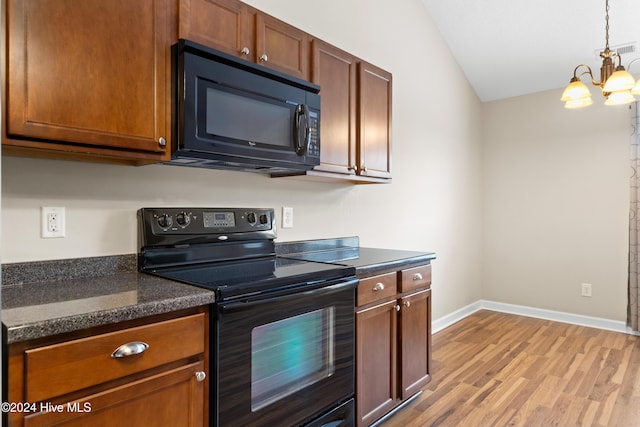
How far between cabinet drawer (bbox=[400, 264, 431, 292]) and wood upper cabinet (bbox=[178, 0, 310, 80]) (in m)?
1.26

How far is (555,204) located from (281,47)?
368 centimetres

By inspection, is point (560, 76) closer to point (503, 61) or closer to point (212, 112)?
point (503, 61)

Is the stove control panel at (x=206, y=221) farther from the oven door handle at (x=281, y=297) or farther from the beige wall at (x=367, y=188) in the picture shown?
the oven door handle at (x=281, y=297)

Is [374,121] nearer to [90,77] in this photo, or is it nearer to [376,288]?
[376,288]

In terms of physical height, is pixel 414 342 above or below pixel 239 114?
below

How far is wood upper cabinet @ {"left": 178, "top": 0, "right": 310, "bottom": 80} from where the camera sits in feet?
5.34

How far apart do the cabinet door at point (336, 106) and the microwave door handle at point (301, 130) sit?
24cm

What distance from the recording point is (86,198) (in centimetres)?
163

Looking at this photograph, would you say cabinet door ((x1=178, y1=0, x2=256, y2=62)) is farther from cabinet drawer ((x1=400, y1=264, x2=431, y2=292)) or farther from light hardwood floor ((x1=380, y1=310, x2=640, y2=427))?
light hardwood floor ((x1=380, y1=310, x2=640, y2=427))

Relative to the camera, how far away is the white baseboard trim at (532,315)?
3.91 metres

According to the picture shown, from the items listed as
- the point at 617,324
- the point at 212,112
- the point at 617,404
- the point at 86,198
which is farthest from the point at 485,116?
the point at 86,198

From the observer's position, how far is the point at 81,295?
126cm

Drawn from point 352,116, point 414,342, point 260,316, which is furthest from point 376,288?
point 352,116

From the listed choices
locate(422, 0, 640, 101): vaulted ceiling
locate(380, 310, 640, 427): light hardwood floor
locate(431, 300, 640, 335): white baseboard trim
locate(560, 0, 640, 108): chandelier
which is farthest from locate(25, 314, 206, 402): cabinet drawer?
locate(422, 0, 640, 101): vaulted ceiling
